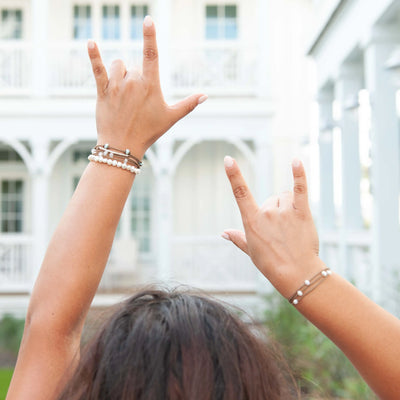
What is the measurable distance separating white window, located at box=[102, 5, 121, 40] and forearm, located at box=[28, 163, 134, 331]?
1253 cm

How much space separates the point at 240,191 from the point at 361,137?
23.1 feet

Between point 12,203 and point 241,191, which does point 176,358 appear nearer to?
point 241,191

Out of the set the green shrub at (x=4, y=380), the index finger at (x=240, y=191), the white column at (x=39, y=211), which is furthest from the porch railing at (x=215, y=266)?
the index finger at (x=240, y=191)

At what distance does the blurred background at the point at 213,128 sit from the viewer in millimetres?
6153

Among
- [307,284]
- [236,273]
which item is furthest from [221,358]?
[236,273]

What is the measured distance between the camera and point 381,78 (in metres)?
5.79

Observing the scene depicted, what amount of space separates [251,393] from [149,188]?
12.6 m

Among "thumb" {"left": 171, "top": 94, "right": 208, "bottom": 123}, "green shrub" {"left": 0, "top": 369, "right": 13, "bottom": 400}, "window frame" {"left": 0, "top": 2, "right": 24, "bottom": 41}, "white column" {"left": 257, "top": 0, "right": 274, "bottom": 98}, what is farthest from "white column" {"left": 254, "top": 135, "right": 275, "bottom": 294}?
"thumb" {"left": 171, "top": 94, "right": 208, "bottom": 123}

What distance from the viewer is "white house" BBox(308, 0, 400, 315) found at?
5742 mm

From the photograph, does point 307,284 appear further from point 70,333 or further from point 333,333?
point 70,333

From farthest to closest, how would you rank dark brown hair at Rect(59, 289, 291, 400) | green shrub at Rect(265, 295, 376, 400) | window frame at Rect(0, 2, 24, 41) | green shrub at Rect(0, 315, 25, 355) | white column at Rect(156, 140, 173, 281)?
window frame at Rect(0, 2, 24, 41) < white column at Rect(156, 140, 173, 281) < green shrub at Rect(0, 315, 25, 355) < green shrub at Rect(265, 295, 376, 400) < dark brown hair at Rect(59, 289, 291, 400)

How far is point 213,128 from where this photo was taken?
1102 centimetres

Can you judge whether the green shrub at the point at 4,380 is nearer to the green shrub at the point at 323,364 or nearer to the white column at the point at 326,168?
the green shrub at the point at 323,364

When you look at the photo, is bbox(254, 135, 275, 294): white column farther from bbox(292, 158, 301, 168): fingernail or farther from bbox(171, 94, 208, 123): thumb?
bbox(292, 158, 301, 168): fingernail
